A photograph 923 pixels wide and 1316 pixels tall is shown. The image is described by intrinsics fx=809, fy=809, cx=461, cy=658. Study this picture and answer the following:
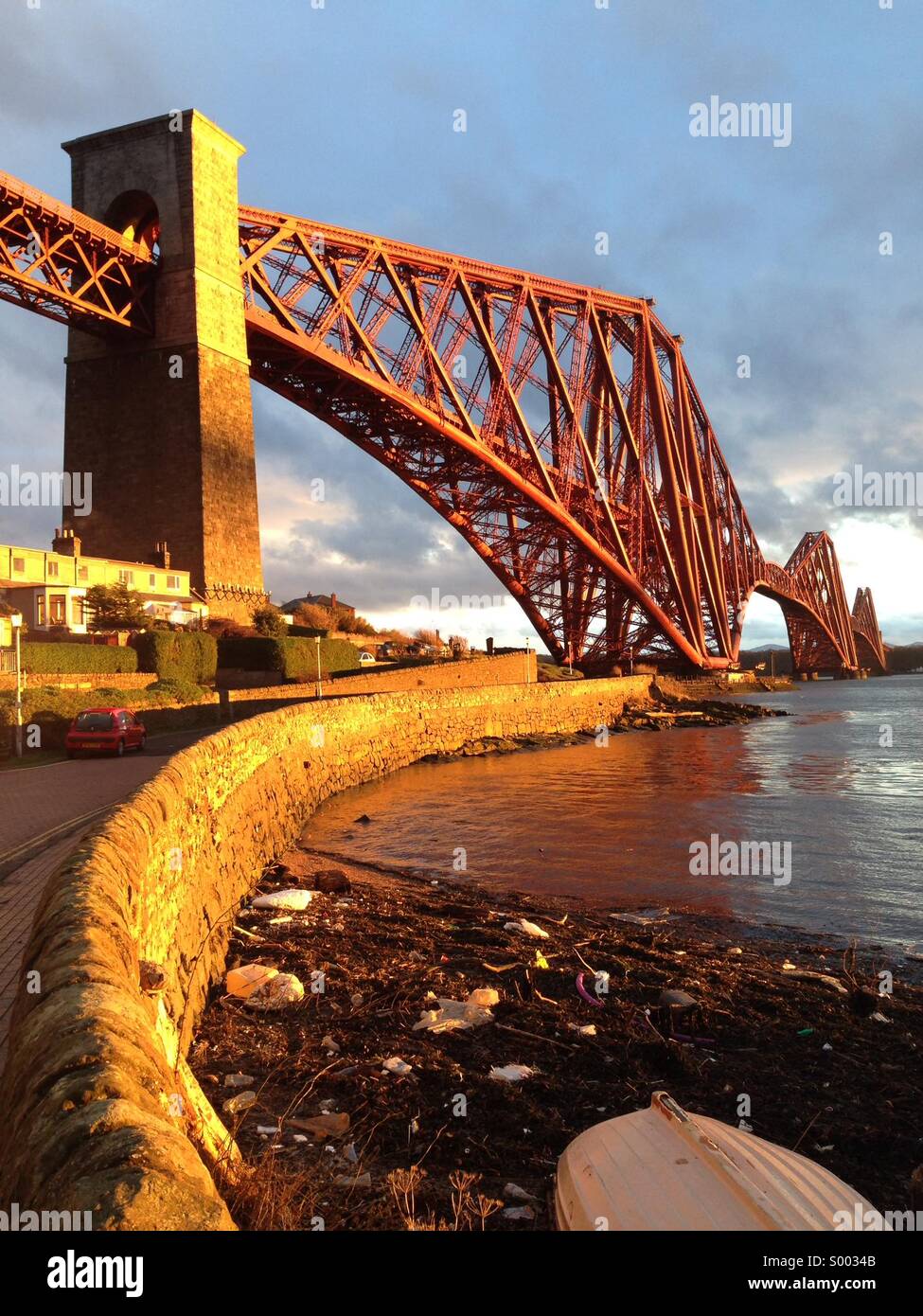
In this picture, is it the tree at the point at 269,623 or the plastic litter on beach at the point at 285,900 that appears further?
the tree at the point at 269,623

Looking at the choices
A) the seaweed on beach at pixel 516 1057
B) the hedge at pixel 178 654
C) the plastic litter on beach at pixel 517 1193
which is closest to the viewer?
the plastic litter on beach at pixel 517 1193

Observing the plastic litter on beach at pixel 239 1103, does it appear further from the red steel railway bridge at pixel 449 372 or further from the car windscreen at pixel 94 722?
the red steel railway bridge at pixel 449 372

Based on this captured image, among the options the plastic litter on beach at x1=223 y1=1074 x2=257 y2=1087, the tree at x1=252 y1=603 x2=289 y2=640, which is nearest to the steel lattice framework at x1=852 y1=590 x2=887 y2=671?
the tree at x1=252 y1=603 x2=289 y2=640

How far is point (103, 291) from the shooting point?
114 feet

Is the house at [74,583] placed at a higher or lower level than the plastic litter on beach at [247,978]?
higher

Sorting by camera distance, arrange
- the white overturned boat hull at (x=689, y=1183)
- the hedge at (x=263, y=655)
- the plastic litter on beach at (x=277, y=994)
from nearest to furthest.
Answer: the white overturned boat hull at (x=689, y=1183) → the plastic litter on beach at (x=277, y=994) → the hedge at (x=263, y=655)

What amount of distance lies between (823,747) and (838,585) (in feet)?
392

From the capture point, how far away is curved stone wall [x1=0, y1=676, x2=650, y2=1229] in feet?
6.45

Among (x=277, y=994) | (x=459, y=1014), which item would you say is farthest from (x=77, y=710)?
(x=459, y=1014)

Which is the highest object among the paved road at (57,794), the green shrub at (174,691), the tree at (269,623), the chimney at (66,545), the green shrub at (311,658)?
the chimney at (66,545)

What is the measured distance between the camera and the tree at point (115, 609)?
3111 cm

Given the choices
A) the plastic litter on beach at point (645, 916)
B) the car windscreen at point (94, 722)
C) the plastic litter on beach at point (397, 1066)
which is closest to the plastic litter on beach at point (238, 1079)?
the plastic litter on beach at point (397, 1066)

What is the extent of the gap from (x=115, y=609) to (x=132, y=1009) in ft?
102

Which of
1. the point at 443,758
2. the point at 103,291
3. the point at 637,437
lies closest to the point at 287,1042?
the point at 443,758
